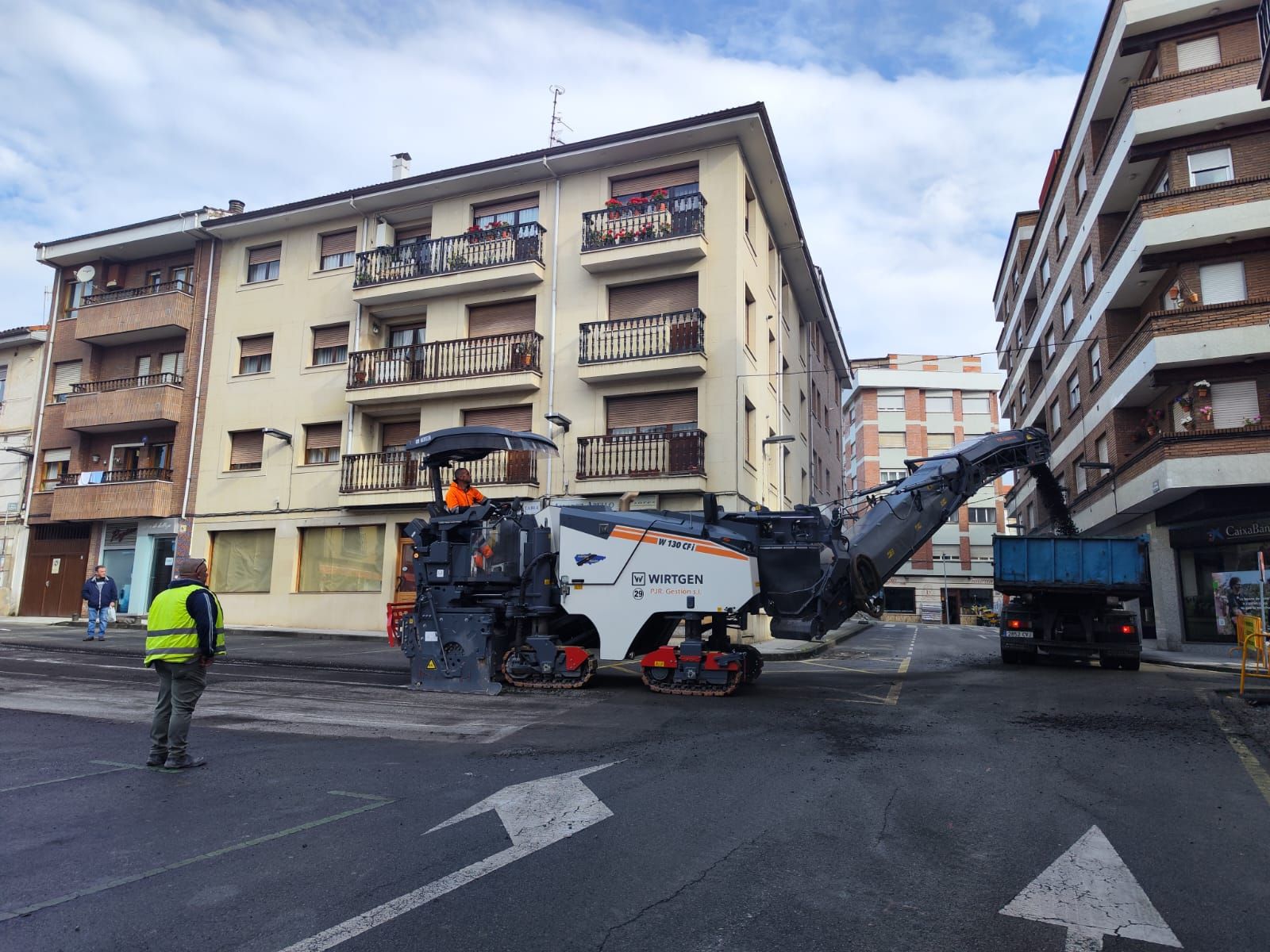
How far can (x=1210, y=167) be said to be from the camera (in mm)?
20172

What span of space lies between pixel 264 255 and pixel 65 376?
27.0 feet

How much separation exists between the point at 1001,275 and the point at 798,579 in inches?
1569

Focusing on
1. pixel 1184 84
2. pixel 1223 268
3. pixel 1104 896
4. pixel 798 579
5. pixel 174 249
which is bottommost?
pixel 1104 896

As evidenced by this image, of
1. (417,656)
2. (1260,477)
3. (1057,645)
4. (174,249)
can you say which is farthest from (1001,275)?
(417,656)

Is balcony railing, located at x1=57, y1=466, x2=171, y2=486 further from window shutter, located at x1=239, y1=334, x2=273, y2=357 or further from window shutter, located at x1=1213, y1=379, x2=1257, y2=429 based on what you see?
window shutter, located at x1=1213, y1=379, x2=1257, y2=429

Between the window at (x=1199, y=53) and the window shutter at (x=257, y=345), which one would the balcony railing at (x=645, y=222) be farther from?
the window at (x=1199, y=53)

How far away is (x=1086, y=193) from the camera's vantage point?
85.0ft

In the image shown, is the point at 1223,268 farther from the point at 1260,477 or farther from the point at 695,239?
the point at 695,239

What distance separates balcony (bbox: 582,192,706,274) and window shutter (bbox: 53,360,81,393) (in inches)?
701

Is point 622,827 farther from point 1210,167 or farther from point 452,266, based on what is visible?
point 1210,167

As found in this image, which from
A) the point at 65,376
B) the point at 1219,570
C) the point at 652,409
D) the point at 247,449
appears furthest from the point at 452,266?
the point at 1219,570

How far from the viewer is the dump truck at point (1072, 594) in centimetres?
1462

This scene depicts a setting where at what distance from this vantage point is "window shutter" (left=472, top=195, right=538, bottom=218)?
22078 millimetres

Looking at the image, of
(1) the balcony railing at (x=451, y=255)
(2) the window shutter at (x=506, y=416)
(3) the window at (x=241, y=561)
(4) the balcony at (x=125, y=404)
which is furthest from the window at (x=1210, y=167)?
(4) the balcony at (x=125, y=404)
